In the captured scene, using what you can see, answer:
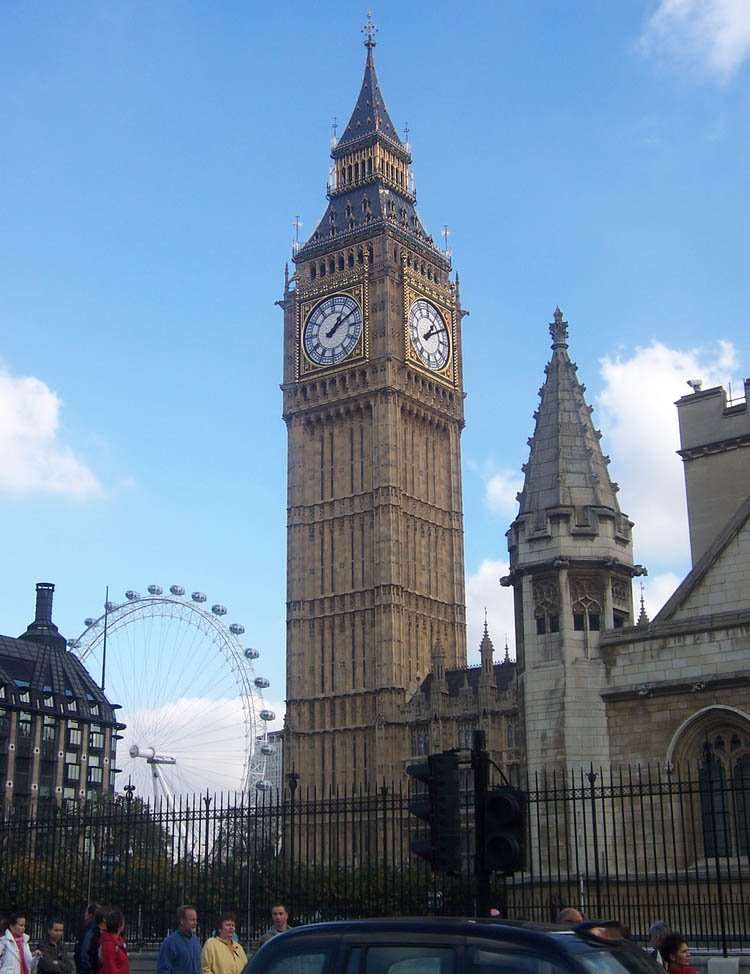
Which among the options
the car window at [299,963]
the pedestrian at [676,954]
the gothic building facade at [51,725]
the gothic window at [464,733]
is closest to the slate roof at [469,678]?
the gothic window at [464,733]

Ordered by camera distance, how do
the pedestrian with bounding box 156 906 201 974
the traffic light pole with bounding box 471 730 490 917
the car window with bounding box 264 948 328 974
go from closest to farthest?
the car window with bounding box 264 948 328 974, the traffic light pole with bounding box 471 730 490 917, the pedestrian with bounding box 156 906 201 974

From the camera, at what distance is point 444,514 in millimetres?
84625

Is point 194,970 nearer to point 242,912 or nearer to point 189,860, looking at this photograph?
point 189,860

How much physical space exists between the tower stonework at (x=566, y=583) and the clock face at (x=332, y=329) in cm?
6153

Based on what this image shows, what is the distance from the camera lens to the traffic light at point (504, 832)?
37.6 feet

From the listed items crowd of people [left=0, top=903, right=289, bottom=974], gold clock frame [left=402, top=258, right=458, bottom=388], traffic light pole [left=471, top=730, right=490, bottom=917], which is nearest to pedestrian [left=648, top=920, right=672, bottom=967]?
traffic light pole [left=471, top=730, right=490, bottom=917]

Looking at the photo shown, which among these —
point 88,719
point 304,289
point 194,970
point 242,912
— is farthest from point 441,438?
point 194,970

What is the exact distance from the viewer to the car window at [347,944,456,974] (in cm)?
734

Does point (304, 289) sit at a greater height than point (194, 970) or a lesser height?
greater

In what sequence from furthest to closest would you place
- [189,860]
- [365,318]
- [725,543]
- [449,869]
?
[365,318] < [189,860] < [725,543] < [449,869]

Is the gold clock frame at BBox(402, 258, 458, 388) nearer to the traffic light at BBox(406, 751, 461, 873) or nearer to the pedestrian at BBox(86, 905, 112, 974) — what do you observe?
the pedestrian at BBox(86, 905, 112, 974)

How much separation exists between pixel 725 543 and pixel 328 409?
63.6 meters

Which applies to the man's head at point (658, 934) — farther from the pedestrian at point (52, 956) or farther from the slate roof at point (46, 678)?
the slate roof at point (46, 678)

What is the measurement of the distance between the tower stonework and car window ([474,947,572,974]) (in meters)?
12.6
